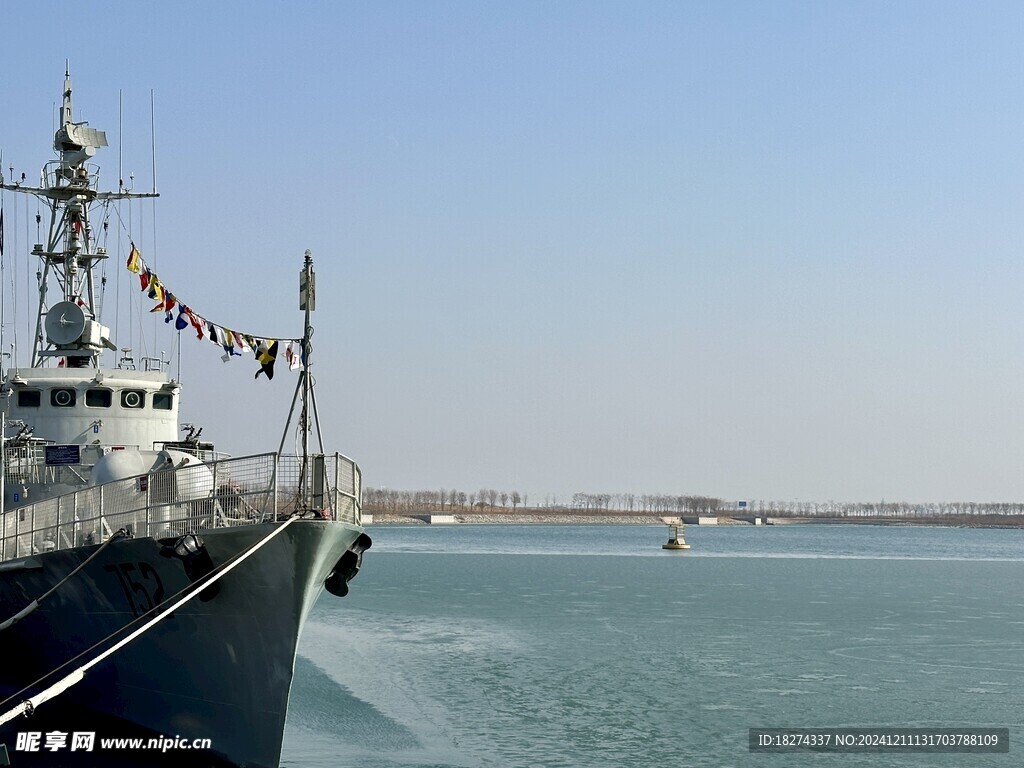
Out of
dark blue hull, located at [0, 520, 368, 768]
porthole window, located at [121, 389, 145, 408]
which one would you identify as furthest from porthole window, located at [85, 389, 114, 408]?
dark blue hull, located at [0, 520, 368, 768]

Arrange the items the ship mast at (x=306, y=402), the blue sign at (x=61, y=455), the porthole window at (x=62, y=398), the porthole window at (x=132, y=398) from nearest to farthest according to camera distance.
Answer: the ship mast at (x=306, y=402)
the blue sign at (x=61, y=455)
the porthole window at (x=62, y=398)
the porthole window at (x=132, y=398)

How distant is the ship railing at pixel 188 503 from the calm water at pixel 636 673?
12.1 ft

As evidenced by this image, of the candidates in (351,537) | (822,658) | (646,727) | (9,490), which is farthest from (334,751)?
(822,658)

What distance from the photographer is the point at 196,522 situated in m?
15.6

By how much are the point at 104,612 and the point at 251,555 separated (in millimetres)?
3058

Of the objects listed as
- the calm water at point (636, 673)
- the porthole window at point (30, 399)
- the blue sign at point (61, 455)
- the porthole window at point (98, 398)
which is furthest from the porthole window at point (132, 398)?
the calm water at point (636, 673)

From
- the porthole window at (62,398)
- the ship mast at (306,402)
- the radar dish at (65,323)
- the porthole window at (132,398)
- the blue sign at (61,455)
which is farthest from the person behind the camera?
the radar dish at (65,323)

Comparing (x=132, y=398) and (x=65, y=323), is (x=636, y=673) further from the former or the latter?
(x=65, y=323)

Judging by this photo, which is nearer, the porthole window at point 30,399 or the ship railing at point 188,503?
the ship railing at point 188,503

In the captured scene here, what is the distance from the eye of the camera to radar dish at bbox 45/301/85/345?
23.6 metres

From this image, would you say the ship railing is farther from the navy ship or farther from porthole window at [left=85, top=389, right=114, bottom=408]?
porthole window at [left=85, top=389, right=114, bottom=408]

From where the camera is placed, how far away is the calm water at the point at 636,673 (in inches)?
673

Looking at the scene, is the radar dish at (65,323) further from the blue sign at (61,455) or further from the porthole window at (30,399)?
the blue sign at (61,455)

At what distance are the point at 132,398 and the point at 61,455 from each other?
2216 millimetres
